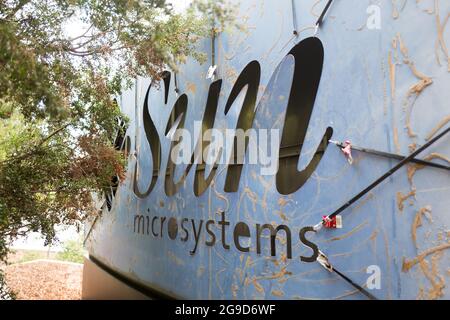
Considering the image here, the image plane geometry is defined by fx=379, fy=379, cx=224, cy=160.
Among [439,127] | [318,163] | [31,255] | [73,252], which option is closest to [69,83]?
[318,163]

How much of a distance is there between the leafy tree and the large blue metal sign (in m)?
1.25

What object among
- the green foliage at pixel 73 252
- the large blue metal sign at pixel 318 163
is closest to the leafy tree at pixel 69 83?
the large blue metal sign at pixel 318 163

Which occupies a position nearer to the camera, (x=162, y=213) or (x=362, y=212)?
(x=362, y=212)

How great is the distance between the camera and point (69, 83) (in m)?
5.91

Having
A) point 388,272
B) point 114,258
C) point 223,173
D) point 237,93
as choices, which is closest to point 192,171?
point 223,173

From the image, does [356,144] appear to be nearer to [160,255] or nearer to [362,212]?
[362,212]

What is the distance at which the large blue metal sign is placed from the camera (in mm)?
3506

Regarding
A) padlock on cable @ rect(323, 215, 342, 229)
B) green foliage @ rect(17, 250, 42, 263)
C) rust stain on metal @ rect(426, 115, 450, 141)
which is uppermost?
rust stain on metal @ rect(426, 115, 450, 141)

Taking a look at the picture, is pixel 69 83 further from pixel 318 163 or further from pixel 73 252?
pixel 73 252

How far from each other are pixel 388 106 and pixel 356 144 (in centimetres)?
51

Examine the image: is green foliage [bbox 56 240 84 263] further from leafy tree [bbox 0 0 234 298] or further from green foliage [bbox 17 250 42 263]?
leafy tree [bbox 0 0 234 298]

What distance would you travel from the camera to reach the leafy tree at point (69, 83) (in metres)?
4.33

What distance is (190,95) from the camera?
7.48m

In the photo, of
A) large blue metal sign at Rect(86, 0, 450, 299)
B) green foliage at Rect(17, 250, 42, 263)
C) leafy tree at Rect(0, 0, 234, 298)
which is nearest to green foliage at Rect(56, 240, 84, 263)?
green foliage at Rect(17, 250, 42, 263)
